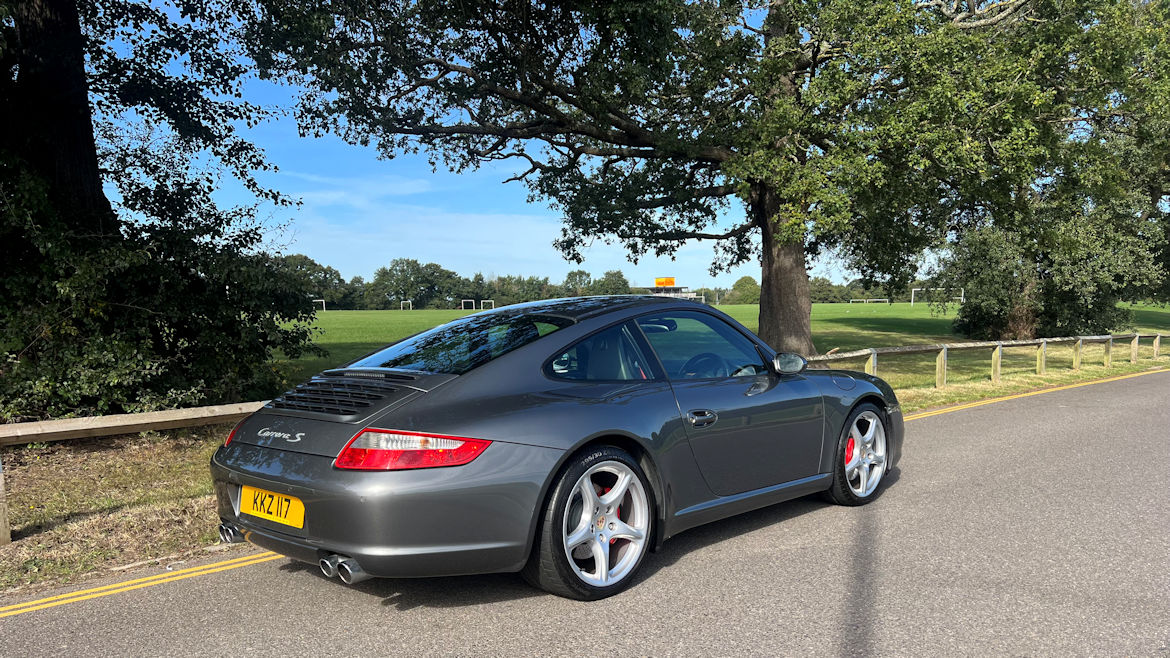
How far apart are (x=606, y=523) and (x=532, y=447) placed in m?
0.63

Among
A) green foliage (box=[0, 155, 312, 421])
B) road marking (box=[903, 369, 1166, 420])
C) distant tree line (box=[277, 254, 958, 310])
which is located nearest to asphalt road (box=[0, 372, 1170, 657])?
road marking (box=[903, 369, 1166, 420])

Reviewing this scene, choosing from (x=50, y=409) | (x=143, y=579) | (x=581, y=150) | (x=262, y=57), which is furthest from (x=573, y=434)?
(x=581, y=150)

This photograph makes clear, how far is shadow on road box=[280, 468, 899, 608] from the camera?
349 centimetres

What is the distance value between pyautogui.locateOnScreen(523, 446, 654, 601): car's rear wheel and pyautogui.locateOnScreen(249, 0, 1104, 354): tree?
968cm

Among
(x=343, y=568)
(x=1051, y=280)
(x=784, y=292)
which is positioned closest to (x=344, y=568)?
(x=343, y=568)

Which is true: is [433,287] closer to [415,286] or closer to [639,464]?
[415,286]

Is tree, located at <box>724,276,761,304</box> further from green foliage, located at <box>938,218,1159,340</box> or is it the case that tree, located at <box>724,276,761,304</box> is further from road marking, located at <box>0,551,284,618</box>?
road marking, located at <box>0,551,284,618</box>

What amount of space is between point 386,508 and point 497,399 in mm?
688

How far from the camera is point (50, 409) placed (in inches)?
309

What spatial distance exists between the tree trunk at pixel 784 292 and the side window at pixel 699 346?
43.4ft

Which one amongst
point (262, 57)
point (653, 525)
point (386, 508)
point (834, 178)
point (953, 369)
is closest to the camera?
point (386, 508)

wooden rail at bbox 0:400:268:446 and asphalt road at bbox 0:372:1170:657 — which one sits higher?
wooden rail at bbox 0:400:268:446

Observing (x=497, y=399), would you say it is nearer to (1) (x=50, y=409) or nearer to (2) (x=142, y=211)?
(1) (x=50, y=409)

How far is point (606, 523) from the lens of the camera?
377 cm
